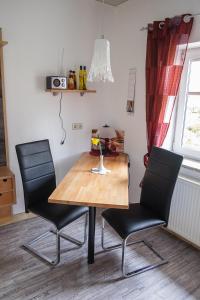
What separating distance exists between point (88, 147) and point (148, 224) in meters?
1.55

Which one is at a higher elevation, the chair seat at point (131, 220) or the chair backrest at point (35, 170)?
the chair backrest at point (35, 170)

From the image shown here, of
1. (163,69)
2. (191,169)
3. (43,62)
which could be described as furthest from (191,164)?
(43,62)

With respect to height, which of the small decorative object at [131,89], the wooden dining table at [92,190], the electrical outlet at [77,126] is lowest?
the wooden dining table at [92,190]

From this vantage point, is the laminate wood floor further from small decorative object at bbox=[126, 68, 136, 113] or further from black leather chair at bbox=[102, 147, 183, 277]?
small decorative object at bbox=[126, 68, 136, 113]

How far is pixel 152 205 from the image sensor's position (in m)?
2.19

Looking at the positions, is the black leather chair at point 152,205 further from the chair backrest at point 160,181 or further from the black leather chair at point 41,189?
the black leather chair at point 41,189

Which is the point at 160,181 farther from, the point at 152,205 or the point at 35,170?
the point at 35,170

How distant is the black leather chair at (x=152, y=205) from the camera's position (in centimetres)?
195

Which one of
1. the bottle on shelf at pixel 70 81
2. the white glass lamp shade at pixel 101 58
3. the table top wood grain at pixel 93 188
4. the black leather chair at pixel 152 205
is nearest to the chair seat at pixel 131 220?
the black leather chair at pixel 152 205

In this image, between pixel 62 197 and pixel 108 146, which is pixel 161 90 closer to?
pixel 108 146

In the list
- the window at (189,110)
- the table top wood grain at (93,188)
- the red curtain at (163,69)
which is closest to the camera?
the table top wood grain at (93,188)

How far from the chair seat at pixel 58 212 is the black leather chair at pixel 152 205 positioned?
256 millimetres

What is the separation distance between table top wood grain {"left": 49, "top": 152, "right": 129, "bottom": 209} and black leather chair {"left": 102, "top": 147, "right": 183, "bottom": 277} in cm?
26

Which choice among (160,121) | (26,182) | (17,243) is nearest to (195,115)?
(160,121)
